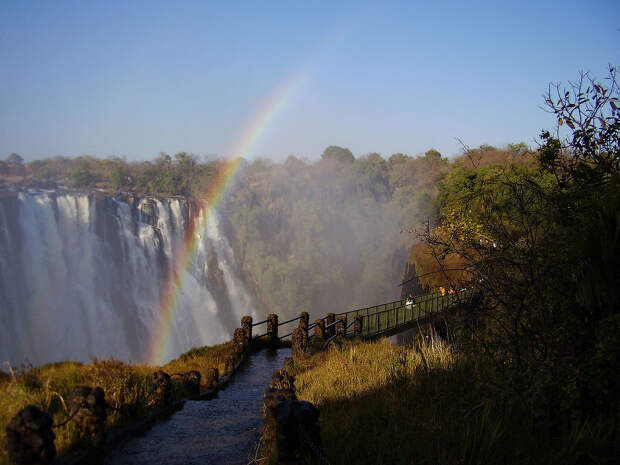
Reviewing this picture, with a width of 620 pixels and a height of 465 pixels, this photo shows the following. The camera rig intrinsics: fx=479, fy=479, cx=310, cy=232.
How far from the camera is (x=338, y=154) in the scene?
8106 centimetres

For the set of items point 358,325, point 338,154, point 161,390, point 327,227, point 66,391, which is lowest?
point 358,325

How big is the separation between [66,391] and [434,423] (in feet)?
17.0

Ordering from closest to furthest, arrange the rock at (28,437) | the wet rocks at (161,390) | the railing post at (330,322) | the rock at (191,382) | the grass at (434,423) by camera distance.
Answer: the rock at (28,437), the grass at (434,423), the wet rocks at (161,390), the rock at (191,382), the railing post at (330,322)

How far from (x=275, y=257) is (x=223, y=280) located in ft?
36.2

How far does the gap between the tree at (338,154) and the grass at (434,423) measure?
72600mm

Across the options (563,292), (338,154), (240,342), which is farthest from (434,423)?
(338,154)

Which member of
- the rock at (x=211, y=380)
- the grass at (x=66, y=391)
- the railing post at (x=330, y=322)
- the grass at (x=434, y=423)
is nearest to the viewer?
the grass at (x=434, y=423)

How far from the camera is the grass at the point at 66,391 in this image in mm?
5180

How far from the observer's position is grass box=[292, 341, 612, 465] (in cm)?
413

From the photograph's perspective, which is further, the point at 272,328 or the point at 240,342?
the point at 272,328

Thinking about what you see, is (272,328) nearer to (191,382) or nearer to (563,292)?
(191,382)

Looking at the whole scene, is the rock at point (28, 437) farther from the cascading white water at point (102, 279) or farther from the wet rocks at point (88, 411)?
the cascading white water at point (102, 279)

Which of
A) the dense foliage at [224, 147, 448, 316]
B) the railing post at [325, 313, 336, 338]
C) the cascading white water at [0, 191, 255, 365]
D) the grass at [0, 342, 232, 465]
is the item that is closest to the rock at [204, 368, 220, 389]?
the grass at [0, 342, 232, 465]

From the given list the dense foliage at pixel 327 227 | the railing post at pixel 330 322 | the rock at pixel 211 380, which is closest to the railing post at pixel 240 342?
the rock at pixel 211 380
